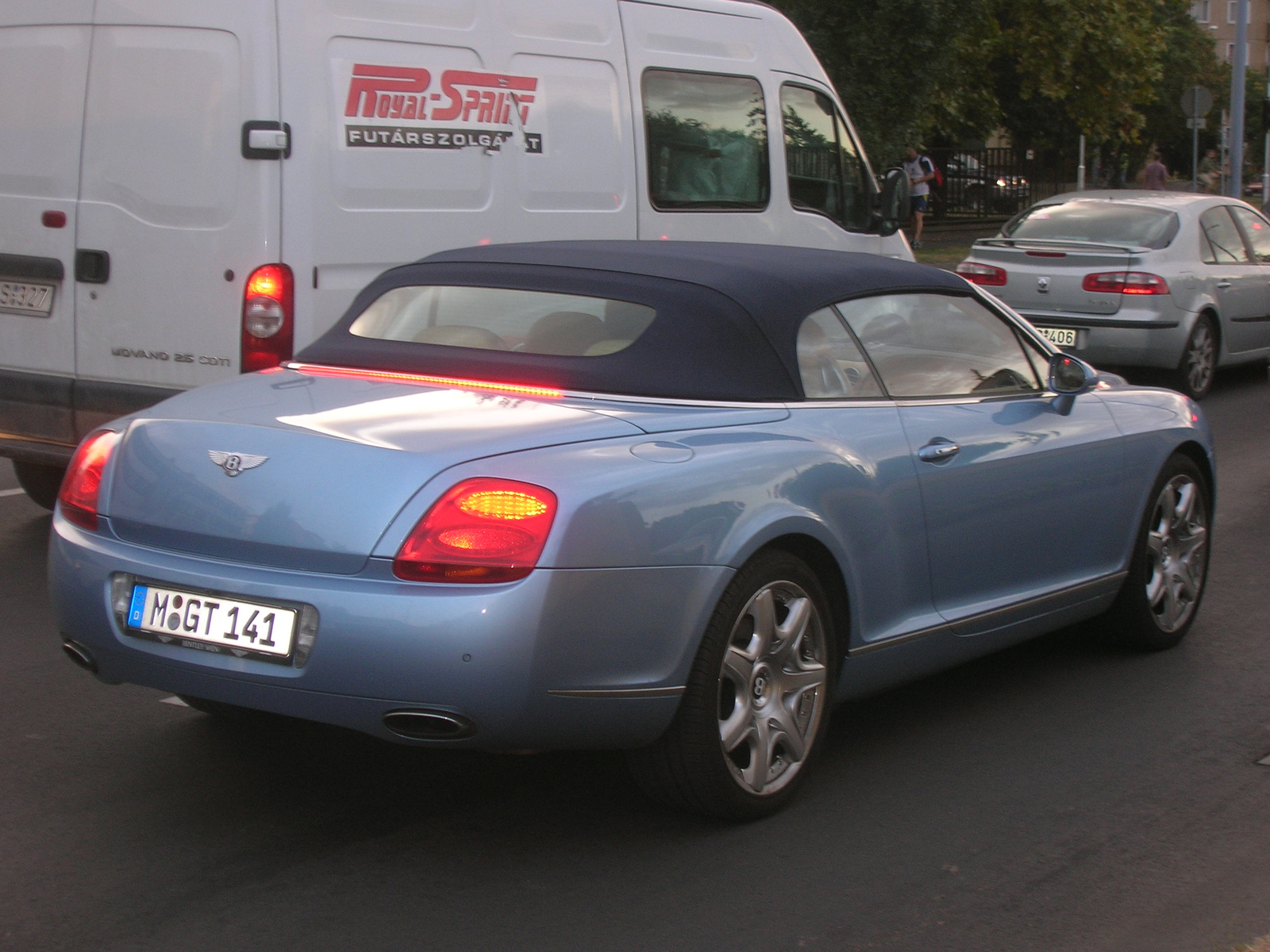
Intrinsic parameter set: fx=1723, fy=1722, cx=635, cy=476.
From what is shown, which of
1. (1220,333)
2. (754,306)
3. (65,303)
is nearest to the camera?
(754,306)

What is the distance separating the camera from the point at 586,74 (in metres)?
8.55

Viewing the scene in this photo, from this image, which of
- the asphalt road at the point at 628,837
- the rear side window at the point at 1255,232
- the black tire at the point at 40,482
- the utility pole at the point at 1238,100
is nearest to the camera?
the asphalt road at the point at 628,837

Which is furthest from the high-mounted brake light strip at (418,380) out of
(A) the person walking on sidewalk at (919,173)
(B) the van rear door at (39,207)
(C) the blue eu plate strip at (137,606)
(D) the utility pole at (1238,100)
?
(D) the utility pole at (1238,100)

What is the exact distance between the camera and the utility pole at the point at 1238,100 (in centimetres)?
2802

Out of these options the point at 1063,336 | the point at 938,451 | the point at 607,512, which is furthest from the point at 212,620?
the point at 1063,336

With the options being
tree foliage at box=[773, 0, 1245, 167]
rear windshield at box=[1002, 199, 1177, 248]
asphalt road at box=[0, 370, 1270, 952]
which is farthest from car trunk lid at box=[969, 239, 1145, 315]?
tree foliage at box=[773, 0, 1245, 167]

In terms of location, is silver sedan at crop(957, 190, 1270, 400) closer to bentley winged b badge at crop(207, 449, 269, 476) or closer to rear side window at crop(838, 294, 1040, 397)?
rear side window at crop(838, 294, 1040, 397)

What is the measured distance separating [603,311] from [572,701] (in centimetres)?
134

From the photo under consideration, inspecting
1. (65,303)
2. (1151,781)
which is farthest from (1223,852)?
(65,303)

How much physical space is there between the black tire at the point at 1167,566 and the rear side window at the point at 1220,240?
798cm

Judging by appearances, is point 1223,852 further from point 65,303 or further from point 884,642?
point 65,303

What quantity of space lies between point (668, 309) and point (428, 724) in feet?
4.73

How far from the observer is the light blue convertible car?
369cm

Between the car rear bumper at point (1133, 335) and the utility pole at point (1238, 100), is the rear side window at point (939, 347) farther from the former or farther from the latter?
the utility pole at point (1238, 100)
